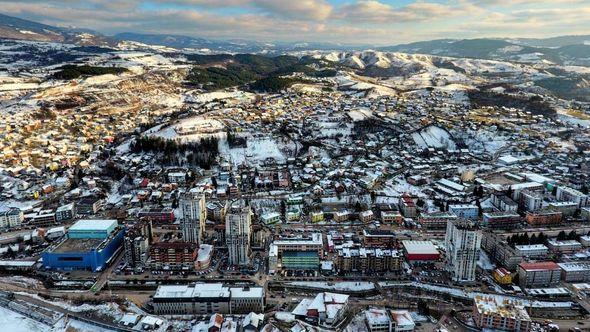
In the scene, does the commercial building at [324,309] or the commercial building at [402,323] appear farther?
the commercial building at [324,309]

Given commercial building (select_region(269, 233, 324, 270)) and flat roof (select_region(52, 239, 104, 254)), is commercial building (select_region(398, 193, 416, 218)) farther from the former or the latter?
flat roof (select_region(52, 239, 104, 254))

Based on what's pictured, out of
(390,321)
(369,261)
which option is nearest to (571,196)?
(369,261)

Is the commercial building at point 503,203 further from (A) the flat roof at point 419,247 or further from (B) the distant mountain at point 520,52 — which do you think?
(B) the distant mountain at point 520,52

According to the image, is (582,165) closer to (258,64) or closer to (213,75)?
(213,75)

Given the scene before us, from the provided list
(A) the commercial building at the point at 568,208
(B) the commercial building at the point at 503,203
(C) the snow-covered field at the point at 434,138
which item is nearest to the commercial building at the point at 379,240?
(B) the commercial building at the point at 503,203

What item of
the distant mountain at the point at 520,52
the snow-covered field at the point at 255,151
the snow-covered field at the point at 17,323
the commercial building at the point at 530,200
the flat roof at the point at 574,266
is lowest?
the snow-covered field at the point at 17,323

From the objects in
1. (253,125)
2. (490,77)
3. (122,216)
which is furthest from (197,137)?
(490,77)

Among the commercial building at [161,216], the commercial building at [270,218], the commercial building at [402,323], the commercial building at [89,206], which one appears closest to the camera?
the commercial building at [402,323]

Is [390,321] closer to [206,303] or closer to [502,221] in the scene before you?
[206,303]
